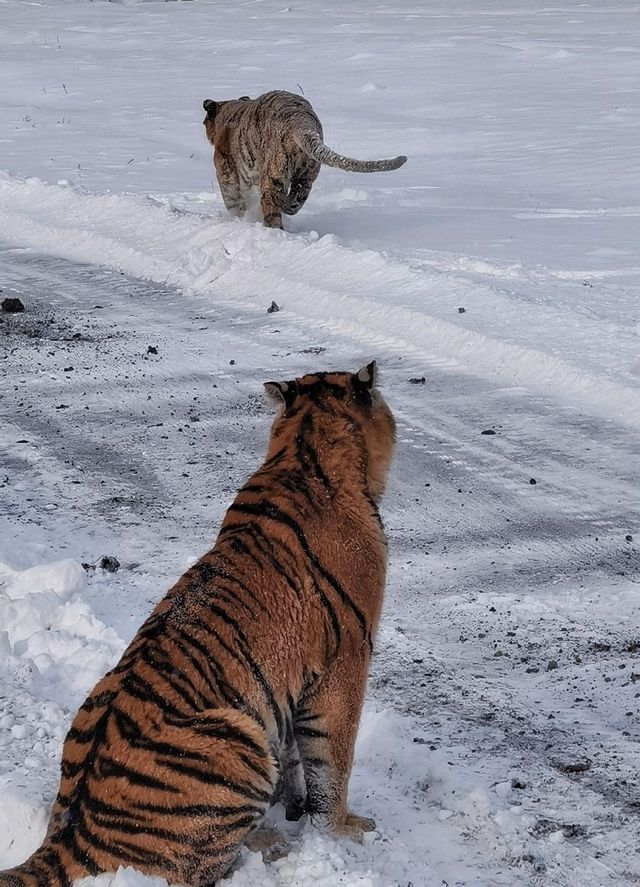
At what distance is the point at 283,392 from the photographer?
4086 millimetres

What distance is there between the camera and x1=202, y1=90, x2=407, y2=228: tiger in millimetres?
12203

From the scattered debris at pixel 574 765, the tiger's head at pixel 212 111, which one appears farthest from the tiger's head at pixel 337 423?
the tiger's head at pixel 212 111

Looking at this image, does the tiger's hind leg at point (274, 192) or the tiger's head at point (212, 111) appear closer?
the tiger's hind leg at point (274, 192)

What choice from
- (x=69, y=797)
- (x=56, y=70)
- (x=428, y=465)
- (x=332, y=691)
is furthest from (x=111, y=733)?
(x=56, y=70)

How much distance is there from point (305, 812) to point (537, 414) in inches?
157

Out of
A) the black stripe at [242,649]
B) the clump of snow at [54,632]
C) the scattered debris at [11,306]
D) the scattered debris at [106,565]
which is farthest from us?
the scattered debris at [11,306]

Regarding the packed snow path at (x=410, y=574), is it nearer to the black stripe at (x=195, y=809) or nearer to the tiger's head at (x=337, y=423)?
the black stripe at (x=195, y=809)

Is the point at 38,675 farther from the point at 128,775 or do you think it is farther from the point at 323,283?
the point at 323,283

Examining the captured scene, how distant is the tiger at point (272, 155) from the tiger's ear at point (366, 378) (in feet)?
25.4

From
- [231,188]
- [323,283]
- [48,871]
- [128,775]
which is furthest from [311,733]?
[231,188]

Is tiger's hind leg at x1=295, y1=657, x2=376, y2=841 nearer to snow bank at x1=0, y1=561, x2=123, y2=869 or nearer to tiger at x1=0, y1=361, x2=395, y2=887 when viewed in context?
tiger at x1=0, y1=361, x2=395, y2=887

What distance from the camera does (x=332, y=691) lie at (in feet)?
12.2

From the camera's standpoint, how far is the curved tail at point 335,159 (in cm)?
1142

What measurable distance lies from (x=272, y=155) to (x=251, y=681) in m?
9.67
